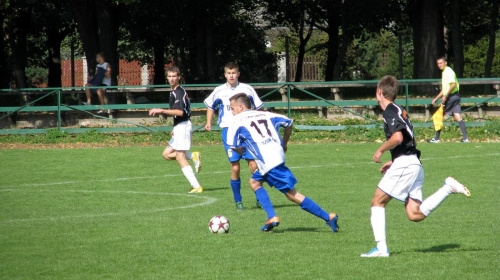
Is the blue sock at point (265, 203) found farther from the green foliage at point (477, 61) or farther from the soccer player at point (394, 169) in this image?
the green foliage at point (477, 61)

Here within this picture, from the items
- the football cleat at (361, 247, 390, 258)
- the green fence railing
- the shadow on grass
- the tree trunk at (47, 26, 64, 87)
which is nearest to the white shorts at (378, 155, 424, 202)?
the football cleat at (361, 247, 390, 258)

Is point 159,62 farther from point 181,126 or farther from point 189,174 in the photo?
point 189,174

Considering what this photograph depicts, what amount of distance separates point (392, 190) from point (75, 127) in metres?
17.9

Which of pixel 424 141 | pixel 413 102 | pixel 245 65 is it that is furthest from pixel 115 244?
pixel 245 65

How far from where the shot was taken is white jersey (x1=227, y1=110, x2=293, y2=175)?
312 inches

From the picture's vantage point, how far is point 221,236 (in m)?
8.06

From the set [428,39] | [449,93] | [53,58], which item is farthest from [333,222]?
[53,58]

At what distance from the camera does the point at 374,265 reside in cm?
648

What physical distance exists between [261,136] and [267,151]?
0.20 meters

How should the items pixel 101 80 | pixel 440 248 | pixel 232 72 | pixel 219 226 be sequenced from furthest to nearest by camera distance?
pixel 101 80 → pixel 232 72 → pixel 219 226 → pixel 440 248

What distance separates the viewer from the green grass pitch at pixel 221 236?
6465 millimetres

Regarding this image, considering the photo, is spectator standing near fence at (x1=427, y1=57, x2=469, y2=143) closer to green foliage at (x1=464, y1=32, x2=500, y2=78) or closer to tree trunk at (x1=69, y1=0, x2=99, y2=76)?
tree trunk at (x1=69, y1=0, x2=99, y2=76)

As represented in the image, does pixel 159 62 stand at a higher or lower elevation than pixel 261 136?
higher

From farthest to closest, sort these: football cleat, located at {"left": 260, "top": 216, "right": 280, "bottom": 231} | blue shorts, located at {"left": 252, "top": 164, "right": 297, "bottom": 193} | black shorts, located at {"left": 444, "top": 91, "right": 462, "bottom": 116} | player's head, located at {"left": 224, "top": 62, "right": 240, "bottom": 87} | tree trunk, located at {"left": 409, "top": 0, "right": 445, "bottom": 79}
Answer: tree trunk, located at {"left": 409, "top": 0, "right": 445, "bottom": 79} < black shorts, located at {"left": 444, "top": 91, "right": 462, "bottom": 116} < player's head, located at {"left": 224, "top": 62, "right": 240, "bottom": 87} < football cleat, located at {"left": 260, "top": 216, "right": 280, "bottom": 231} < blue shorts, located at {"left": 252, "top": 164, "right": 297, "bottom": 193}
